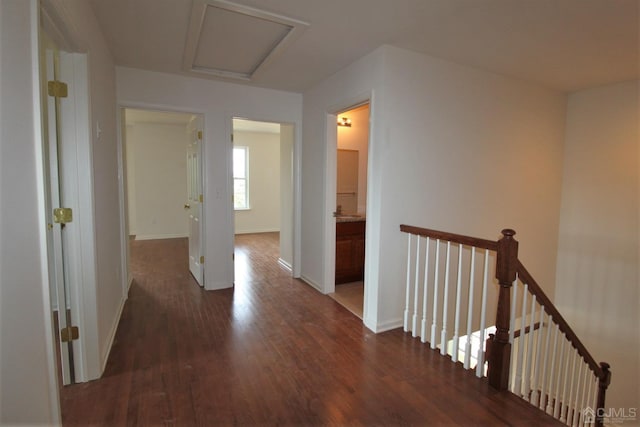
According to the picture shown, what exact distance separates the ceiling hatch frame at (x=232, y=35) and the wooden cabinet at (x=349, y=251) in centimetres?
211

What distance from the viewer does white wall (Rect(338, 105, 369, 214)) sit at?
4773 millimetres

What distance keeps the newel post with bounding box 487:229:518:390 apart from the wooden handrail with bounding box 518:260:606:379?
8 centimetres

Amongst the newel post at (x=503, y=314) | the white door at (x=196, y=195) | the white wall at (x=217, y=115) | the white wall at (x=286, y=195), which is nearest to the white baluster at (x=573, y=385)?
the newel post at (x=503, y=314)

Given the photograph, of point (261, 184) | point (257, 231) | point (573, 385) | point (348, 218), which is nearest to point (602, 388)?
point (573, 385)

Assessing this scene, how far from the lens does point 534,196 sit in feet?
13.3

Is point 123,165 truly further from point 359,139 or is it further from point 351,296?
point 359,139

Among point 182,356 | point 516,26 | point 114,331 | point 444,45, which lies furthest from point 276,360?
point 516,26

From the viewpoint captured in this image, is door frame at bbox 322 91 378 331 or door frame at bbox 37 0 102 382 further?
door frame at bbox 322 91 378 331

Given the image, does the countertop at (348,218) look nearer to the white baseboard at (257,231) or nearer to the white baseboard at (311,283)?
the white baseboard at (311,283)

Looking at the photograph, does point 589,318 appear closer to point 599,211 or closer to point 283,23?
point 599,211

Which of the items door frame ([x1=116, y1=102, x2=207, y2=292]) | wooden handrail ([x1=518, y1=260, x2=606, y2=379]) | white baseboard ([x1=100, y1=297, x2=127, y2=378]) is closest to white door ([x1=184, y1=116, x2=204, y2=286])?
door frame ([x1=116, y1=102, x2=207, y2=292])

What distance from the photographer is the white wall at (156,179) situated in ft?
23.3
